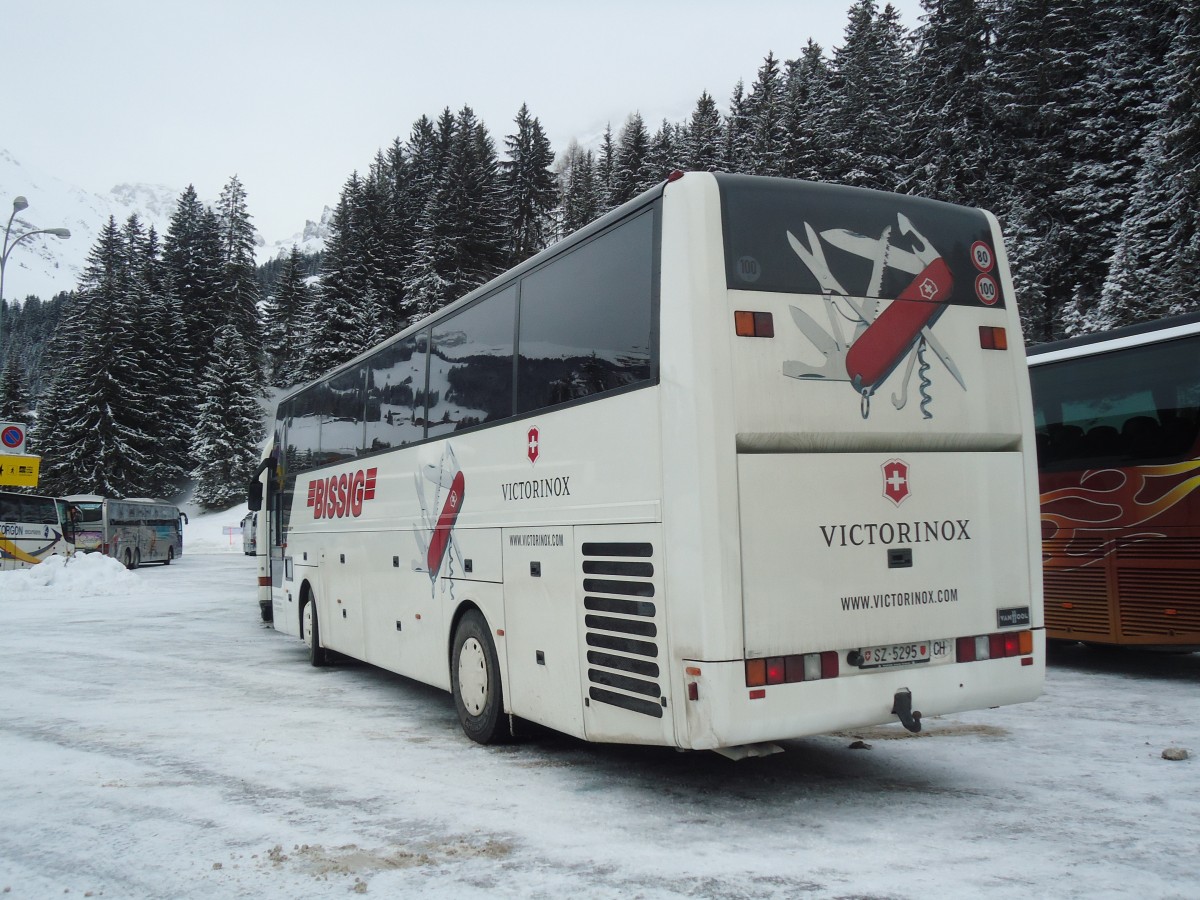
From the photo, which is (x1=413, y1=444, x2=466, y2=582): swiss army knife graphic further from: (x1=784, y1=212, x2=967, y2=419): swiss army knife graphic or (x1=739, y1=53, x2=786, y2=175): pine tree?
(x1=739, y1=53, x2=786, y2=175): pine tree

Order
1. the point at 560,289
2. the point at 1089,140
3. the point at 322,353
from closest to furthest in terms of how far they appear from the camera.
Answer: the point at 560,289 < the point at 1089,140 < the point at 322,353

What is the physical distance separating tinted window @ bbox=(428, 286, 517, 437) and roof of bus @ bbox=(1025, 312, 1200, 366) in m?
5.16

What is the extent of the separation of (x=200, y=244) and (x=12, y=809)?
79.7 metres

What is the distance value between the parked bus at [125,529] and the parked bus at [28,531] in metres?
4.49

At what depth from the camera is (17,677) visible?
1177 cm

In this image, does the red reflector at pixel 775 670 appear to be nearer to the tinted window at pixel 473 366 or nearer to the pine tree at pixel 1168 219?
the tinted window at pixel 473 366

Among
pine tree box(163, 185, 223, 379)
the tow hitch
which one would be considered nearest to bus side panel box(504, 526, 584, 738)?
the tow hitch

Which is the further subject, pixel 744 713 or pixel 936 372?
pixel 936 372

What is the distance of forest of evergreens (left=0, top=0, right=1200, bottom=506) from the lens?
3591 centimetres

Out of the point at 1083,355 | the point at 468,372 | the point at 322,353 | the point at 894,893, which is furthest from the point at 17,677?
the point at 322,353

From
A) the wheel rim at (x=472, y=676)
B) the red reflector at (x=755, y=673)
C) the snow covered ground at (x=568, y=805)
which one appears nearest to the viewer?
the snow covered ground at (x=568, y=805)

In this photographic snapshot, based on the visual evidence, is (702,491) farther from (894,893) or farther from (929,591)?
(894,893)

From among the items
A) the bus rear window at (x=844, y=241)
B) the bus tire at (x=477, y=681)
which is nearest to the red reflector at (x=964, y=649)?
the bus rear window at (x=844, y=241)

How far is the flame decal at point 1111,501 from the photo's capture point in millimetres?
9617
